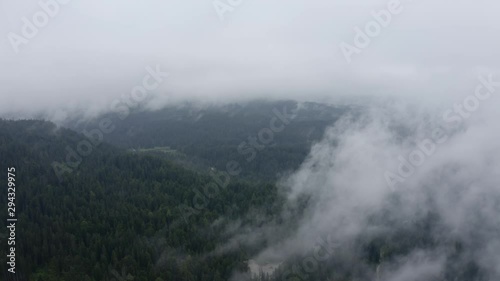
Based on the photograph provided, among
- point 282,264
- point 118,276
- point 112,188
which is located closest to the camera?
point 118,276

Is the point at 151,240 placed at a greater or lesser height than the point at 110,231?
lesser

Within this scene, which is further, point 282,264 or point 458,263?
point 458,263

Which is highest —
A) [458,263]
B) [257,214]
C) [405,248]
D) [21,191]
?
[21,191]

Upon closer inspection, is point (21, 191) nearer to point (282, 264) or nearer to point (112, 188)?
point (112, 188)

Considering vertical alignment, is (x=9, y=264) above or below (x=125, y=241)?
above

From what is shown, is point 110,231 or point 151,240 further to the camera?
point 151,240

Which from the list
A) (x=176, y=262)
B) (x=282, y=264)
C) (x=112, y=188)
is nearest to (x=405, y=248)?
(x=282, y=264)

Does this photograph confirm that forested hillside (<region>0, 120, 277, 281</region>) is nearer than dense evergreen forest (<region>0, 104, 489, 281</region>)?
Yes

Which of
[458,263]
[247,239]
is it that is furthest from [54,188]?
[458,263]

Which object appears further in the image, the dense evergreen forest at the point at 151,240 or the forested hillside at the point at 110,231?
the dense evergreen forest at the point at 151,240

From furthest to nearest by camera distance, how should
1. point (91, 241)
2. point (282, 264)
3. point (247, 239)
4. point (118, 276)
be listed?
point (247, 239), point (282, 264), point (91, 241), point (118, 276)
